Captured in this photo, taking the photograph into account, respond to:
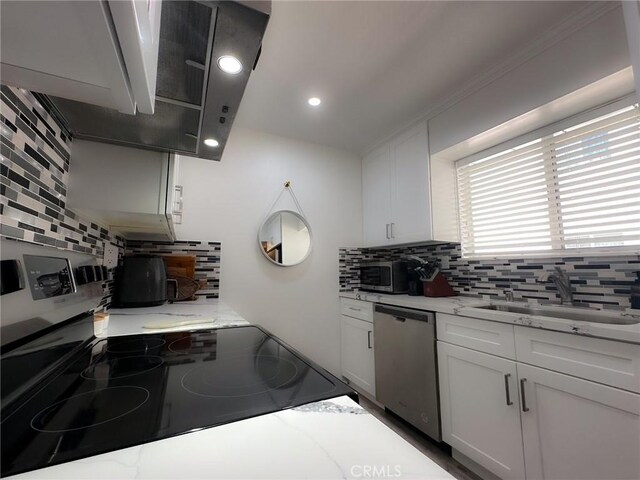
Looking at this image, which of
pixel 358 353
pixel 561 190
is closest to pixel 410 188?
pixel 561 190

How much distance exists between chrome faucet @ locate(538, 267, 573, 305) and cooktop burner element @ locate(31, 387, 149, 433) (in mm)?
1934

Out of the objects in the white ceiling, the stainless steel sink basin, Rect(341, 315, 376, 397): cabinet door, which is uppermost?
the white ceiling

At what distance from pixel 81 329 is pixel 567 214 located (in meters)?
2.29

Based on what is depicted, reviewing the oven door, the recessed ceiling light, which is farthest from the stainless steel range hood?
the oven door

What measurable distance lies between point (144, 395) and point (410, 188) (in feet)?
7.02

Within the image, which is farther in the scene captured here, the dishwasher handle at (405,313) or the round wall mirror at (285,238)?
the round wall mirror at (285,238)

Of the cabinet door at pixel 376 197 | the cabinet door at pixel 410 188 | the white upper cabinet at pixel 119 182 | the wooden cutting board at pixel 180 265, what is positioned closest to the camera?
the white upper cabinet at pixel 119 182

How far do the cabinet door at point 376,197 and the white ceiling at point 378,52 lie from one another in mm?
445

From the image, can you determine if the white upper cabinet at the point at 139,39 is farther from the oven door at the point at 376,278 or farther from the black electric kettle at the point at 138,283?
the oven door at the point at 376,278

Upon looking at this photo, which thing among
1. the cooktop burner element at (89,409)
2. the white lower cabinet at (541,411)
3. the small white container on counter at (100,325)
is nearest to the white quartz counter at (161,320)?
the small white container on counter at (100,325)

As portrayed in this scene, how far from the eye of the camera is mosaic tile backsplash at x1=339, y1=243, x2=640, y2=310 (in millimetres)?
1357

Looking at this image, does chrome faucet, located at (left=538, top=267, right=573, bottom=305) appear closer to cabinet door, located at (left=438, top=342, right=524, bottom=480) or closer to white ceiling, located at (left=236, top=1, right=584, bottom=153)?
cabinet door, located at (left=438, top=342, right=524, bottom=480)

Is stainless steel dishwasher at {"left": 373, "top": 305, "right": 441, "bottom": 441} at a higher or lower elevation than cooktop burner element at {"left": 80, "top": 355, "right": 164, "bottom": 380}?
lower

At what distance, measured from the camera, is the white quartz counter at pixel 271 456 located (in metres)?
0.31
